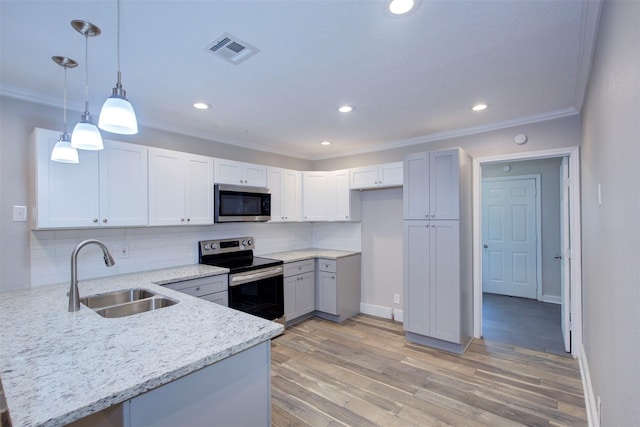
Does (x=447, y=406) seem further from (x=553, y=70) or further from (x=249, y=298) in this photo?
(x=553, y=70)

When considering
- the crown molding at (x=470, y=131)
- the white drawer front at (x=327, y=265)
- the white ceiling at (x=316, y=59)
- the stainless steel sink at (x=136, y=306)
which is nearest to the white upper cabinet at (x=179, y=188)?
the white ceiling at (x=316, y=59)

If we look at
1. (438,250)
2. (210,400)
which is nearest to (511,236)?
(438,250)

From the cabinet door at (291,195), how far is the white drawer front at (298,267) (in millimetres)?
690

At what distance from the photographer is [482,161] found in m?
3.50

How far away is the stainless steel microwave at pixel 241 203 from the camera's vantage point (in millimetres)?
3508

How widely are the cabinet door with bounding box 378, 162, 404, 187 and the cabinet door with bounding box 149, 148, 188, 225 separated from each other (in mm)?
2459

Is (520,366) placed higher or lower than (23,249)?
lower

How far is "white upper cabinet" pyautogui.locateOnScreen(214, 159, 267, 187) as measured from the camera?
140 inches

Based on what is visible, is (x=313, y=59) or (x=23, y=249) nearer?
(x=313, y=59)

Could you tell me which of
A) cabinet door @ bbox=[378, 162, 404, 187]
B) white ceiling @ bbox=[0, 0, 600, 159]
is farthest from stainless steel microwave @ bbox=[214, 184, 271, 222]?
cabinet door @ bbox=[378, 162, 404, 187]

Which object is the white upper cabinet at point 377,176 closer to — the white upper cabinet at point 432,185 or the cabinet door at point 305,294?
the white upper cabinet at point 432,185

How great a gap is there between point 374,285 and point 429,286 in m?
1.23

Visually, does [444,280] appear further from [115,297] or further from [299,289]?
[115,297]

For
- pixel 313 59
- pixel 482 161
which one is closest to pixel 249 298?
pixel 313 59
